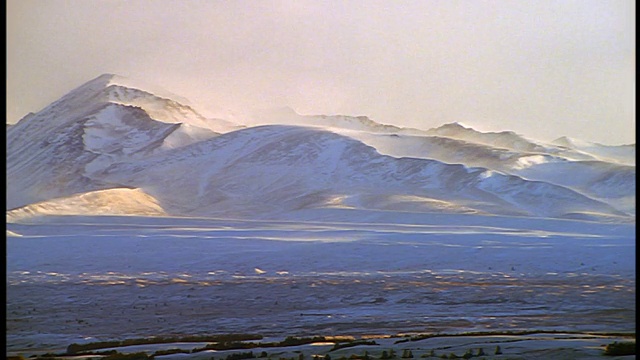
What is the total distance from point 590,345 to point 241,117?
175 inches

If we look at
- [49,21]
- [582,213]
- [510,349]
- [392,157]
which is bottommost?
[510,349]

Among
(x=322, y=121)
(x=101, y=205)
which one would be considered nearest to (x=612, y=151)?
(x=322, y=121)

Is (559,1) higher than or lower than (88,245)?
higher

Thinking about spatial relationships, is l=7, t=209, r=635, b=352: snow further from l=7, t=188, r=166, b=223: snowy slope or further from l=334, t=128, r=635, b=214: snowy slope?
l=334, t=128, r=635, b=214: snowy slope

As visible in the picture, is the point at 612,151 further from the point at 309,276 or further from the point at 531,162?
the point at 309,276

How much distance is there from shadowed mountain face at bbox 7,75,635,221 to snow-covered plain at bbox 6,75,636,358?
0.02 m

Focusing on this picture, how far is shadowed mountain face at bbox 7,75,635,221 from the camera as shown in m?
9.26

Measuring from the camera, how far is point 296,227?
9.37m

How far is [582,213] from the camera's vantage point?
9.60m

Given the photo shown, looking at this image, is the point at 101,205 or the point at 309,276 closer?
the point at 309,276

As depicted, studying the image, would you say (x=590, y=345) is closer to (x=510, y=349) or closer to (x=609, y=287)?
(x=510, y=349)

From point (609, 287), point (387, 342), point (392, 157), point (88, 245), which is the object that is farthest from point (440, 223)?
point (88, 245)

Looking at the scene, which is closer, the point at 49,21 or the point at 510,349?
the point at 510,349

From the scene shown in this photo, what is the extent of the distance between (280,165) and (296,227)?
66.6 inches
